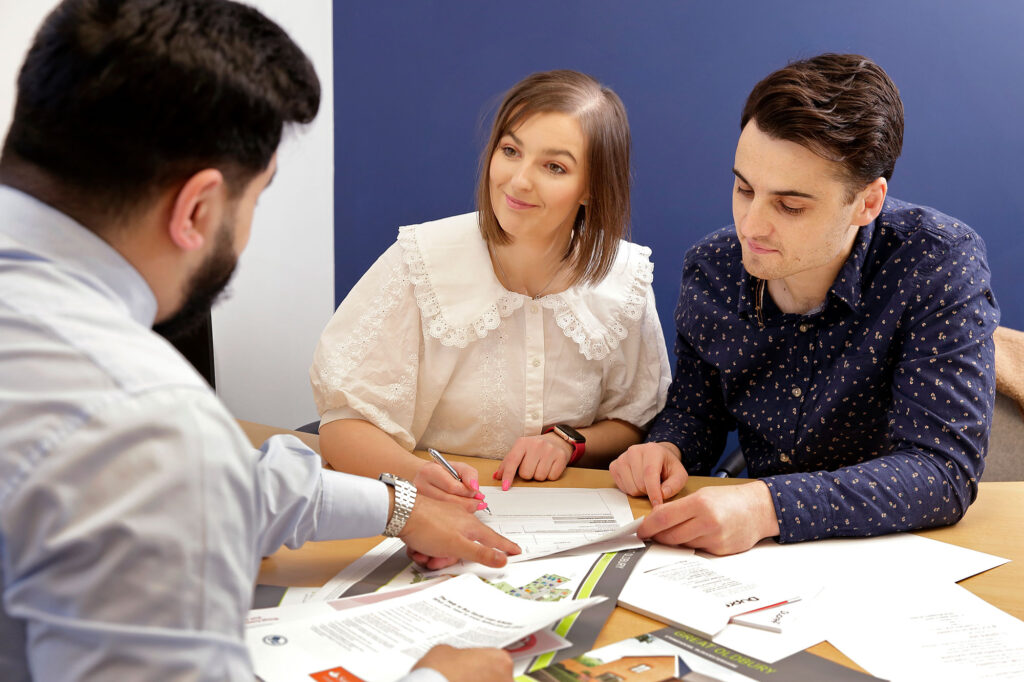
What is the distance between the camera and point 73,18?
0.78 metres

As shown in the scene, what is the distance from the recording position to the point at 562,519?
1442 mm

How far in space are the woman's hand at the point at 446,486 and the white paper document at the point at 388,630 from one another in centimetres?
28

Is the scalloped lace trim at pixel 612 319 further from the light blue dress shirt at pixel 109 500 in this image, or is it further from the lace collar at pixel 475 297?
the light blue dress shirt at pixel 109 500

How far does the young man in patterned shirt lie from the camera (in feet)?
4.63

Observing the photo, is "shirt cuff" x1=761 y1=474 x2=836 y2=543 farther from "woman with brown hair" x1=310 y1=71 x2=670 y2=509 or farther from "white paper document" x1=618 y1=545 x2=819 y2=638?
"woman with brown hair" x1=310 y1=71 x2=670 y2=509

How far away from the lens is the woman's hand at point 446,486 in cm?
143

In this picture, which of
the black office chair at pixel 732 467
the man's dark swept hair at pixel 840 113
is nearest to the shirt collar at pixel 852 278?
the man's dark swept hair at pixel 840 113

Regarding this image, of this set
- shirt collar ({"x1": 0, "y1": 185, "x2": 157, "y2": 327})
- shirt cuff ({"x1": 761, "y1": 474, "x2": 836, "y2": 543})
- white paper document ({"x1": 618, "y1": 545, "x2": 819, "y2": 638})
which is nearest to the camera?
shirt collar ({"x1": 0, "y1": 185, "x2": 157, "y2": 327})

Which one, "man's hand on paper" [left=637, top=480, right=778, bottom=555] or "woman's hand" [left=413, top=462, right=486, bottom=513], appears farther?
"woman's hand" [left=413, top=462, right=486, bottom=513]

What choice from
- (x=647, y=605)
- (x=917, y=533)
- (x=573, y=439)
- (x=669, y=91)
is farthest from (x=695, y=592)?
(x=669, y=91)

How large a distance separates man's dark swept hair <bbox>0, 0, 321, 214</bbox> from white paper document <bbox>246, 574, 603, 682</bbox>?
51cm

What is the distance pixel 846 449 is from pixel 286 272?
213 centimetres

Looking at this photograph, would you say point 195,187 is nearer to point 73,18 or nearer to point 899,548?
point 73,18

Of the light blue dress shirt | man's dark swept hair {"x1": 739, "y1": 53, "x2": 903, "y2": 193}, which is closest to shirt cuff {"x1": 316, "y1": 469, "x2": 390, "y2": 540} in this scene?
the light blue dress shirt
